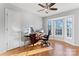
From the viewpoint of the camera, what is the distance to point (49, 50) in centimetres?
254

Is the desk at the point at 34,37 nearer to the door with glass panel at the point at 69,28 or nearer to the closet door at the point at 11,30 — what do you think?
the closet door at the point at 11,30

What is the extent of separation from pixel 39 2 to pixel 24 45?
0.86 m

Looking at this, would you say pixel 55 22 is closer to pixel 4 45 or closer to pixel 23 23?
pixel 23 23

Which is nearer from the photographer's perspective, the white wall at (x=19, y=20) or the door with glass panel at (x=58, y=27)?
the white wall at (x=19, y=20)

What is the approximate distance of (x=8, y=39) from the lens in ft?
8.06

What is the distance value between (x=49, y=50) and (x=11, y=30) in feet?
2.69

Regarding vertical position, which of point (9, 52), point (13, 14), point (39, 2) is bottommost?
point (9, 52)

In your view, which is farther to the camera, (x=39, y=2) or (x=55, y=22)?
(x=55, y=22)

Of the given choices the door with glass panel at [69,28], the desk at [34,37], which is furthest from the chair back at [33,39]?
the door with glass panel at [69,28]

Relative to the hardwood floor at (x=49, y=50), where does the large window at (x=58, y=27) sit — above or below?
above

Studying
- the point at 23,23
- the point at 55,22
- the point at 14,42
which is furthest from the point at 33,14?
the point at 14,42

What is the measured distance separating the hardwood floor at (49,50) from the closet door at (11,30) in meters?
0.12

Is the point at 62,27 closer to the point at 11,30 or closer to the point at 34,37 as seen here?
the point at 34,37

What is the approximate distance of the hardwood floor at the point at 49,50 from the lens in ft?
8.11
